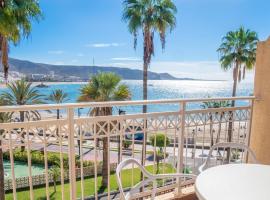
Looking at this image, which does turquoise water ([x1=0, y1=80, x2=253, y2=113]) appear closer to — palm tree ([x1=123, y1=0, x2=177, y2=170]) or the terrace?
palm tree ([x1=123, y1=0, x2=177, y2=170])

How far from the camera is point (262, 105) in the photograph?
3.34 metres

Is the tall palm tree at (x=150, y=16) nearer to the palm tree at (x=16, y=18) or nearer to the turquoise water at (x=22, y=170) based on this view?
the palm tree at (x=16, y=18)

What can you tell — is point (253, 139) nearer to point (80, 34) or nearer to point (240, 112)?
point (240, 112)

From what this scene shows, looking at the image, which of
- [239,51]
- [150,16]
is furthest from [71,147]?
[239,51]

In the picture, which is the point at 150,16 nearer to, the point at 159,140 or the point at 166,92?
the point at 159,140

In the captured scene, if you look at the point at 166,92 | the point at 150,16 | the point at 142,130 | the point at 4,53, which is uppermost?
the point at 150,16

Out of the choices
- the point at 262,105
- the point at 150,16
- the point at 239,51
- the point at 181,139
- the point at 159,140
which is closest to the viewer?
the point at 181,139

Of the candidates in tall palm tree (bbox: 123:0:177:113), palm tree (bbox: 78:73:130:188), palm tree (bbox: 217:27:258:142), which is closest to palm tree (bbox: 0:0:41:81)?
palm tree (bbox: 78:73:130:188)

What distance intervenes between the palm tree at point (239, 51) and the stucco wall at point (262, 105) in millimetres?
14290

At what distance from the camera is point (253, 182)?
1435mm

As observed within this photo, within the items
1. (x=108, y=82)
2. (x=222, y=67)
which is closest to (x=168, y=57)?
(x=222, y=67)

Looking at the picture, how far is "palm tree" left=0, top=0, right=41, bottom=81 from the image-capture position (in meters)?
6.69

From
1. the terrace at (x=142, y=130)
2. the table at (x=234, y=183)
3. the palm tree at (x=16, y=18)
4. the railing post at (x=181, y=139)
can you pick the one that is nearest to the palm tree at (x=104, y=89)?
the palm tree at (x=16, y=18)

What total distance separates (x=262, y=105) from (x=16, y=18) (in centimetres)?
679
